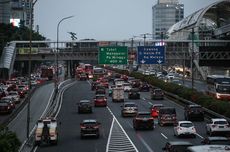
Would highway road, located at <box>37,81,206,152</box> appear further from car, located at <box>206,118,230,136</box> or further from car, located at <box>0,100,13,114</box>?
car, located at <box>0,100,13,114</box>

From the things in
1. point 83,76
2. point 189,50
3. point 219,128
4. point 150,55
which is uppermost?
point 189,50

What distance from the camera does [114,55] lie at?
297 ft

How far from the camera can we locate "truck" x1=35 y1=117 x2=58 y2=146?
131ft

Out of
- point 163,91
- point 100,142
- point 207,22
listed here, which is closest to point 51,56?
point 163,91

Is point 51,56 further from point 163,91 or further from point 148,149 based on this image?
point 148,149

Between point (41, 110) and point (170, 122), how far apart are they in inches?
956

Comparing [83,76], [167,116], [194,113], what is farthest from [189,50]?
[167,116]

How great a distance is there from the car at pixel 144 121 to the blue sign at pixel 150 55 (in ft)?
128

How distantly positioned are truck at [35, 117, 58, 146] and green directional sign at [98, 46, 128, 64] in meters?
49.4

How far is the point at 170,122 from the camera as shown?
2015 inches

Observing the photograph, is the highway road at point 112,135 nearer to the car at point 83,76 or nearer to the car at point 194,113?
the car at point 194,113

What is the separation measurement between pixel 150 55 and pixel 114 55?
6.25 meters

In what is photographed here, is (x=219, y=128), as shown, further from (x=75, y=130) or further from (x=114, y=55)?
(x=114, y=55)

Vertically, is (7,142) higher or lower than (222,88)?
lower
